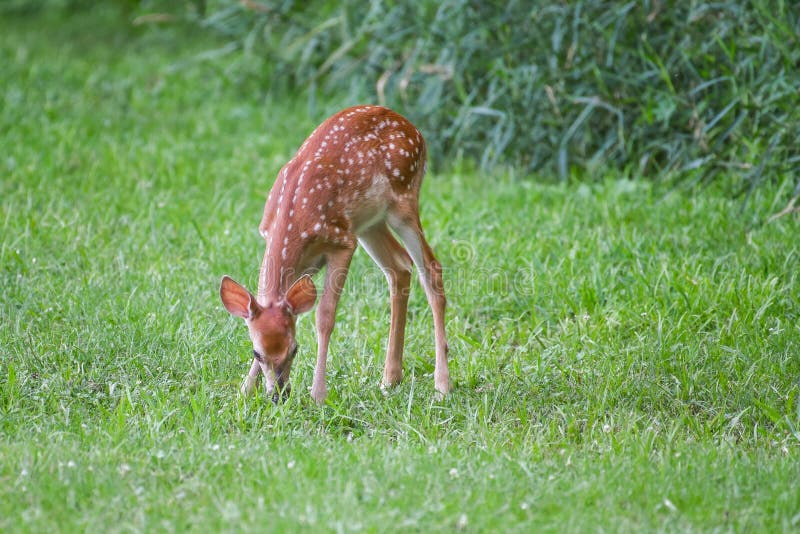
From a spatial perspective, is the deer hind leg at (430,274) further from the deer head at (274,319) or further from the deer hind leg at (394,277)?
the deer head at (274,319)

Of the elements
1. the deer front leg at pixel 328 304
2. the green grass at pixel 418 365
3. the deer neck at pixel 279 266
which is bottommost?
the green grass at pixel 418 365

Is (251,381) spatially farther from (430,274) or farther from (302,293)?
(430,274)

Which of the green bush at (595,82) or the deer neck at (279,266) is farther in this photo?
the green bush at (595,82)

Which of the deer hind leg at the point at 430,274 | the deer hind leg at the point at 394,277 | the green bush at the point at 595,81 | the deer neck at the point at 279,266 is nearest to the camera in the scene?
the deer neck at the point at 279,266

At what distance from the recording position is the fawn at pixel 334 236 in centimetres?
484

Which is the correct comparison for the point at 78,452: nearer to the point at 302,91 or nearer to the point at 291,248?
the point at 291,248

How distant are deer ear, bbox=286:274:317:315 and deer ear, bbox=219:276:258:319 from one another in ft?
0.53

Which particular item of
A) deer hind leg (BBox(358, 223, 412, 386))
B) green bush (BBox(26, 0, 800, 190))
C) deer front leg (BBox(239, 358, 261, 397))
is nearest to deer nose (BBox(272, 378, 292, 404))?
deer front leg (BBox(239, 358, 261, 397))

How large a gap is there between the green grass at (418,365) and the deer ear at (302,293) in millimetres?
473

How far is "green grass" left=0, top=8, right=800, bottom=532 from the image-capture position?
4.02m

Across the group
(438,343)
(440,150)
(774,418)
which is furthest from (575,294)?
(440,150)

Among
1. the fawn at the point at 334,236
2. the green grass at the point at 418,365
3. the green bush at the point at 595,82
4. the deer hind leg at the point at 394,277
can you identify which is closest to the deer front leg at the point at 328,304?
the fawn at the point at 334,236

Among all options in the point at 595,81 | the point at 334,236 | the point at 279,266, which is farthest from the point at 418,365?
the point at 595,81

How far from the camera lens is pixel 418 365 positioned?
5.68 meters
